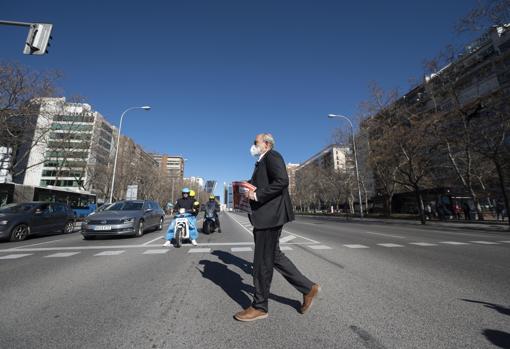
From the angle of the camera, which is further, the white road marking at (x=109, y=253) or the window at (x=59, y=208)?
the window at (x=59, y=208)

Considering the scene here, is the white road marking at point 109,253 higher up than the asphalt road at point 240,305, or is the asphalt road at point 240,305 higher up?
the white road marking at point 109,253

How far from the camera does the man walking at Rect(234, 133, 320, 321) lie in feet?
9.48

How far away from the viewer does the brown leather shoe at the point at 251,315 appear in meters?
2.83

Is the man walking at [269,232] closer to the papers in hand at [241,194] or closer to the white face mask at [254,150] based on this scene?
the papers in hand at [241,194]

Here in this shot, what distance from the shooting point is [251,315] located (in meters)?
2.85

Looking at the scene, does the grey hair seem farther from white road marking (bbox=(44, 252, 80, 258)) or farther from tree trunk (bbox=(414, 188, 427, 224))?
tree trunk (bbox=(414, 188, 427, 224))

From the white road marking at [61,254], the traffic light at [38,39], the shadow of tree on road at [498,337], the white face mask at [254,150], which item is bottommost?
the shadow of tree on road at [498,337]

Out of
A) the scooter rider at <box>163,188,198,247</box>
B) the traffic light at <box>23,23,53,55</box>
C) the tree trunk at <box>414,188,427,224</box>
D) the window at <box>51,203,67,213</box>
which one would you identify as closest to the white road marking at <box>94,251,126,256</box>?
the scooter rider at <box>163,188,198,247</box>

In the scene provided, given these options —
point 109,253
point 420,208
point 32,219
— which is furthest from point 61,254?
point 420,208

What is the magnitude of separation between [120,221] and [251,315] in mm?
9193

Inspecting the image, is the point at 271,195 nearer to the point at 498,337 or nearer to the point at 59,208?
the point at 498,337

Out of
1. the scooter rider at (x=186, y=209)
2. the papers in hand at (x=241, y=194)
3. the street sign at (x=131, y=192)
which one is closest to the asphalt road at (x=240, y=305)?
the papers in hand at (x=241, y=194)

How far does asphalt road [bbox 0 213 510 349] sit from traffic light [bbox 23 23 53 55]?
6.57 meters

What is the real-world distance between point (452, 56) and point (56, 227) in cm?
2813
